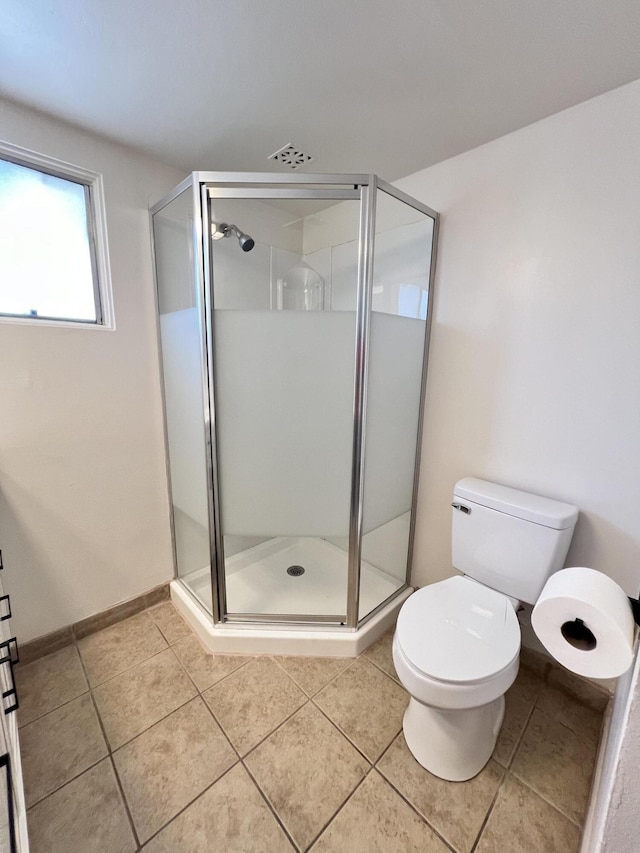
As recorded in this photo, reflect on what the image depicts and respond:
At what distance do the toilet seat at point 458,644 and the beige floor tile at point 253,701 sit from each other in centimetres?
56

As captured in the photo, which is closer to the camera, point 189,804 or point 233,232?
point 189,804

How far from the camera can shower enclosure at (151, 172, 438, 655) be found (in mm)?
1365

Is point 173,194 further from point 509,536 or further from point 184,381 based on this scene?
point 509,536

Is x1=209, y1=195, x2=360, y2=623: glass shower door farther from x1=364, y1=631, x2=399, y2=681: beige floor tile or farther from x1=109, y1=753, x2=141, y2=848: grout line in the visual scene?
x1=109, y1=753, x2=141, y2=848: grout line

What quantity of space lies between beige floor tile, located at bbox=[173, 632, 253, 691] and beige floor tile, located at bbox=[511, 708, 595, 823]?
3.62 ft

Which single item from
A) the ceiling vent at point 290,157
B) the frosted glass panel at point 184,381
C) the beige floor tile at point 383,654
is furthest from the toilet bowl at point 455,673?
the ceiling vent at point 290,157

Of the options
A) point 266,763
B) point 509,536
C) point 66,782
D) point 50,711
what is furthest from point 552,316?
point 50,711

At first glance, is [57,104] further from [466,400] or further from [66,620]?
[66,620]

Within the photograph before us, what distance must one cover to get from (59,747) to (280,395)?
4.80ft

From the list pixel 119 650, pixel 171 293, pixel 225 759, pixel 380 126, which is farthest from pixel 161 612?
pixel 380 126

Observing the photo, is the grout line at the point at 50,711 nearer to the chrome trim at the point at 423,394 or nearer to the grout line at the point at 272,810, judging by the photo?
the grout line at the point at 272,810

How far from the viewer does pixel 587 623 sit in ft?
2.27

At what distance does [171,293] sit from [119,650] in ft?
5.43

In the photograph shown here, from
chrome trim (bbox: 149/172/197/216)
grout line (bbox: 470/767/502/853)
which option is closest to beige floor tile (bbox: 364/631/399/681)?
grout line (bbox: 470/767/502/853)
